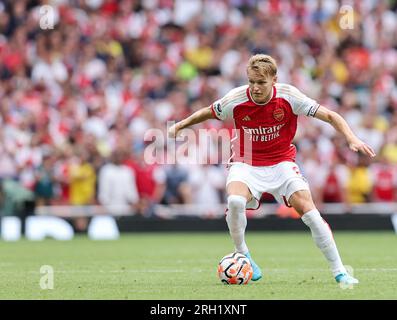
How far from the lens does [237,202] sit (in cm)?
1027

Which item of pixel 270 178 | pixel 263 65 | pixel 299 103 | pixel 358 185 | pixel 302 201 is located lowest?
pixel 302 201

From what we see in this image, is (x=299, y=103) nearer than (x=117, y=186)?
Yes

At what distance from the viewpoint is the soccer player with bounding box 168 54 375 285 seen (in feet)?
33.5

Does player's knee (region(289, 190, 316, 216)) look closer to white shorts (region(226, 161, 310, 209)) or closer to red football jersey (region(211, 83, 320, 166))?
white shorts (region(226, 161, 310, 209))

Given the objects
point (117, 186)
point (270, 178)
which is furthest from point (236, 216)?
point (117, 186)

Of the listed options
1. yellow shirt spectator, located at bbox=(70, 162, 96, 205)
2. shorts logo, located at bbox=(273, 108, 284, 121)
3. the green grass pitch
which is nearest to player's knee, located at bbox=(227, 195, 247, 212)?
the green grass pitch

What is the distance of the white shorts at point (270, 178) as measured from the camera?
34.3 ft

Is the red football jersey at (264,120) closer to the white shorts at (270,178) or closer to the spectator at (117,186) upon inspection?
the white shorts at (270,178)

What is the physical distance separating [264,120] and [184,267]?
292cm

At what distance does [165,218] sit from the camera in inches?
811

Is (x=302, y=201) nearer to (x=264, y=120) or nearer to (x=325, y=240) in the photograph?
(x=325, y=240)

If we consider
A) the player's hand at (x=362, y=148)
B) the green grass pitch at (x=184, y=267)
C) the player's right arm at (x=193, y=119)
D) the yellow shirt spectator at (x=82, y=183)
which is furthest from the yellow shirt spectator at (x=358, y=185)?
the player's hand at (x=362, y=148)

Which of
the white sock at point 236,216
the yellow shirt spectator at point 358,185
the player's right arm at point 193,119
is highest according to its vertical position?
the yellow shirt spectator at point 358,185
